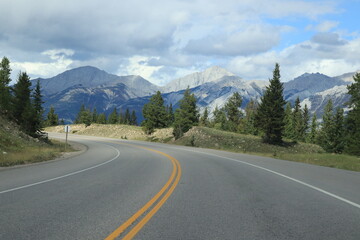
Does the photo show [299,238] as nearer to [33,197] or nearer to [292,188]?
[292,188]

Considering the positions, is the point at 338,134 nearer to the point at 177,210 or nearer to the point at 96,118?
the point at 177,210

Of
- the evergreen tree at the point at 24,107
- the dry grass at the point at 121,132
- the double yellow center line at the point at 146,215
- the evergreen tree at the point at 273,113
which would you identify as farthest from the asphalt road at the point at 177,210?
the dry grass at the point at 121,132

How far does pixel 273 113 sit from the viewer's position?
4969 centimetres

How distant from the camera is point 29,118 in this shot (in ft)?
112

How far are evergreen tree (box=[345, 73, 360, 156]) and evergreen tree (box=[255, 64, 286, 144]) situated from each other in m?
10.3

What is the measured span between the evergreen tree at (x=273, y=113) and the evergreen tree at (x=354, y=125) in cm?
1034

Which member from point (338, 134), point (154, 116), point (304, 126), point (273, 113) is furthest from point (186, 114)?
point (304, 126)

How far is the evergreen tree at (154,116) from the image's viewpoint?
6293 centimetres

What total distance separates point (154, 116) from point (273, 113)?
27629 millimetres

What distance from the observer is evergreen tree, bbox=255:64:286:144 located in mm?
49250

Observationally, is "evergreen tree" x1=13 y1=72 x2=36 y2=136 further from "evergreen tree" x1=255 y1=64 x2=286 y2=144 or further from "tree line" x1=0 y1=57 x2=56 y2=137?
"evergreen tree" x1=255 y1=64 x2=286 y2=144

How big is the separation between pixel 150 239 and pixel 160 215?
132cm

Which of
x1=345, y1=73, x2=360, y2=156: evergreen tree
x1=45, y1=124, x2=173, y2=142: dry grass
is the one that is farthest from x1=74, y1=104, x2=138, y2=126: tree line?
x1=345, y1=73, x2=360, y2=156: evergreen tree

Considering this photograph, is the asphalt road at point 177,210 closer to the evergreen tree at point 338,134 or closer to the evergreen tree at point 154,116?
the evergreen tree at point 338,134
